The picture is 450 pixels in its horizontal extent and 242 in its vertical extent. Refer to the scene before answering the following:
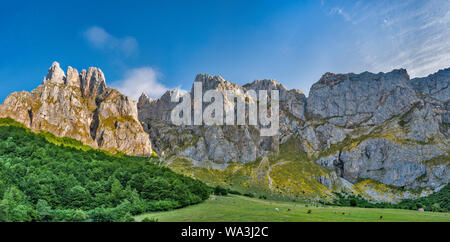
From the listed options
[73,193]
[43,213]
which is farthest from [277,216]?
[73,193]

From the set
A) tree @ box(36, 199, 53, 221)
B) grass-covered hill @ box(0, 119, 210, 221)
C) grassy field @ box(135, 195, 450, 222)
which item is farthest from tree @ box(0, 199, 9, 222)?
grassy field @ box(135, 195, 450, 222)

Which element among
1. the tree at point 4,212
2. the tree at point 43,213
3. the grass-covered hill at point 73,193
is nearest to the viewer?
the tree at point 4,212

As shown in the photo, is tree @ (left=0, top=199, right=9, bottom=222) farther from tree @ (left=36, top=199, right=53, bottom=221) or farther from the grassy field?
the grassy field

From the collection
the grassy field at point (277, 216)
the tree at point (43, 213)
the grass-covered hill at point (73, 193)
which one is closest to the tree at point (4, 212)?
the grass-covered hill at point (73, 193)

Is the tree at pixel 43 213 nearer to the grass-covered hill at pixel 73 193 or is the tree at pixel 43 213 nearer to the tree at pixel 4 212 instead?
the grass-covered hill at pixel 73 193

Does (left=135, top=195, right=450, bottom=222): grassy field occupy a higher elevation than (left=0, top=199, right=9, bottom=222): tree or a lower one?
lower

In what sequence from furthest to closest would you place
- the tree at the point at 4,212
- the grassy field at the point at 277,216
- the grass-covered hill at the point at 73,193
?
the grass-covered hill at the point at 73,193
the grassy field at the point at 277,216
the tree at the point at 4,212

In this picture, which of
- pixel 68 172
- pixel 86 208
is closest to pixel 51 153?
pixel 68 172

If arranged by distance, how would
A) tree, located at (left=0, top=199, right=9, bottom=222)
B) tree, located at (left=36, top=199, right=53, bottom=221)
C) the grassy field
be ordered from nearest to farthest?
1. tree, located at (left=0, top=199, right=9, bottom=222)
2. the grassy field
3. tree, located at (left=36, top=199, right=53, bottom=221)

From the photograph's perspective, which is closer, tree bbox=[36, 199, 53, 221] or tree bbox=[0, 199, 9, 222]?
tree bbox=[0, 199, 9, 222]
